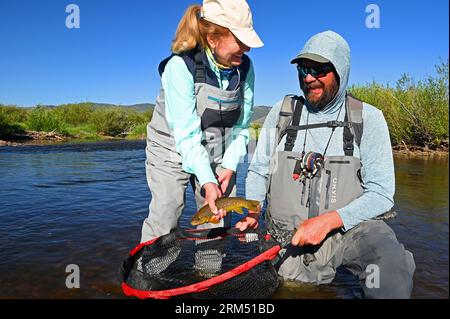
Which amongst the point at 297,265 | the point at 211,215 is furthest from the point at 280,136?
the point at 297,265

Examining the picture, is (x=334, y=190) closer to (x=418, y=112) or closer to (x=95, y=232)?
(x=95, y=232)

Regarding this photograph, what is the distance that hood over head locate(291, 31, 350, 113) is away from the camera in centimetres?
336

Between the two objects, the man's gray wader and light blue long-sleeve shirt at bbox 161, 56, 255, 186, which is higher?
light blue long-sleeve shirt at bbox 161, 56, 255, 186

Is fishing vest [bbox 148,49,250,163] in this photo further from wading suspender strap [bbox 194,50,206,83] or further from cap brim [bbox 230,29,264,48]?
cap brim [bbox 230,29,264,48]

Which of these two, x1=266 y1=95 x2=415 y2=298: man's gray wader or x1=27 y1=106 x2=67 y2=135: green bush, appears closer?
x1=266 y1=95 x2=415 y2=298: man's gray wader

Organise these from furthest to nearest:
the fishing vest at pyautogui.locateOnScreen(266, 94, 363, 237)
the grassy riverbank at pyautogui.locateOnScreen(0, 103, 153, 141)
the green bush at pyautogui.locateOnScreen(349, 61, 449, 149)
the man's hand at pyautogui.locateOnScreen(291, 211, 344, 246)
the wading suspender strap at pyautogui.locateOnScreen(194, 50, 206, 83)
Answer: the grassy riverbank at pyautogui.locateOnScreen(0, 103, 153, 141) < the green bush at pyautogui.locateOnScreen(349, 61, 449, 149) < the wading suspender strap at pyautogui.locateOnScreen(194, 50, 206, 83) < the fishing vest at pyautogui.locateOnScreen(266, 94, 363, 237) < the man's hand at pyautogui.locateOnScreen(291, 211, 344, 246)

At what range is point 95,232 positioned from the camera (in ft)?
20.1

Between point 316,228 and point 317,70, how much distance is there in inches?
57.6

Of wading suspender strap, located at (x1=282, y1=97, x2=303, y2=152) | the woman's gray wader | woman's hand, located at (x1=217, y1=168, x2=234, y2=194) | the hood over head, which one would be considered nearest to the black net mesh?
the woman's gray wader

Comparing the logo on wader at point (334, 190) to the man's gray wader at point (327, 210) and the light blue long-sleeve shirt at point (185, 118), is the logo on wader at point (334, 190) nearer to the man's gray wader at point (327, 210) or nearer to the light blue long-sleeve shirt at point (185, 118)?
the man's gray wader at point (327, 210)

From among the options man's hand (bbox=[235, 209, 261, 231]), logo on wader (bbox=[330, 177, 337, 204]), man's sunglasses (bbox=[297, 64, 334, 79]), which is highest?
man's sunglasses (bbox=[297, 64, 334, 79])

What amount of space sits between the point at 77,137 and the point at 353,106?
3197cm

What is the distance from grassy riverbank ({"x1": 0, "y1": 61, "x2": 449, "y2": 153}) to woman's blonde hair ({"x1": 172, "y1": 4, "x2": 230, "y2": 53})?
12.8ft

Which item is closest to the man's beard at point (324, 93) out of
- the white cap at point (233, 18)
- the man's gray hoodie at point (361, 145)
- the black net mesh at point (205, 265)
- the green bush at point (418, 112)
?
the man's gray hoodie at point (361, 145)
